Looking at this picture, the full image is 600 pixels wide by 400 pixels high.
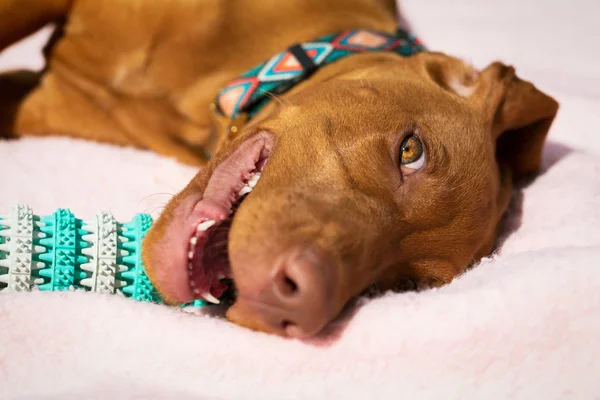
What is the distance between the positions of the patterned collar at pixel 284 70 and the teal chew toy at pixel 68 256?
837 millimetres

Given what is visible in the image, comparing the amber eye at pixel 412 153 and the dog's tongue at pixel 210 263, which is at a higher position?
the amber eye at pixel 412 153

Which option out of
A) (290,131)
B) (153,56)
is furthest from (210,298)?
(153,56)

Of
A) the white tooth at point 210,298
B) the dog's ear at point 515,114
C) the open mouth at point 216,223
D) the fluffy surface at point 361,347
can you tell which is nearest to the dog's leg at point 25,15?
the open mouth at point 216,223

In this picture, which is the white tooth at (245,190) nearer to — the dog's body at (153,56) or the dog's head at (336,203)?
the dog's head at (336,203)

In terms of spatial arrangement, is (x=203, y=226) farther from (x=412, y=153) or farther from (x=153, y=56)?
(x=153, y=56)

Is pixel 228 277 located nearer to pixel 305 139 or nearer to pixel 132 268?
pixel 132 268

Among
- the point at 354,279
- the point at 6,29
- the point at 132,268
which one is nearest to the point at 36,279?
the point at 132,268

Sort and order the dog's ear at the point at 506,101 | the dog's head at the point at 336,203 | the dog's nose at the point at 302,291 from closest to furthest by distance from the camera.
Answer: the dog's nose at the point at 302,291, the dog's head at the point at 336,203, the dog's ear at the point at 506,101

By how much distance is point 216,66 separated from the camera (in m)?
2.86

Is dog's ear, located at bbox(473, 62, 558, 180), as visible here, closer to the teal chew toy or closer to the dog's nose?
the dog's nose

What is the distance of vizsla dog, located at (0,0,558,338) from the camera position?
1539 mm

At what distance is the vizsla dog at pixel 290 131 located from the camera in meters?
1.54

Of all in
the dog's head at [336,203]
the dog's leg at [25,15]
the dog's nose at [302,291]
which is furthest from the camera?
the dog's leg at [25,15]

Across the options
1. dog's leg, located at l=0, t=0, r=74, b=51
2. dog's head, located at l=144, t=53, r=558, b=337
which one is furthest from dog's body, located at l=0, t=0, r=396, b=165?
dog's head, located at l=144, t=53, r=558, b=337
